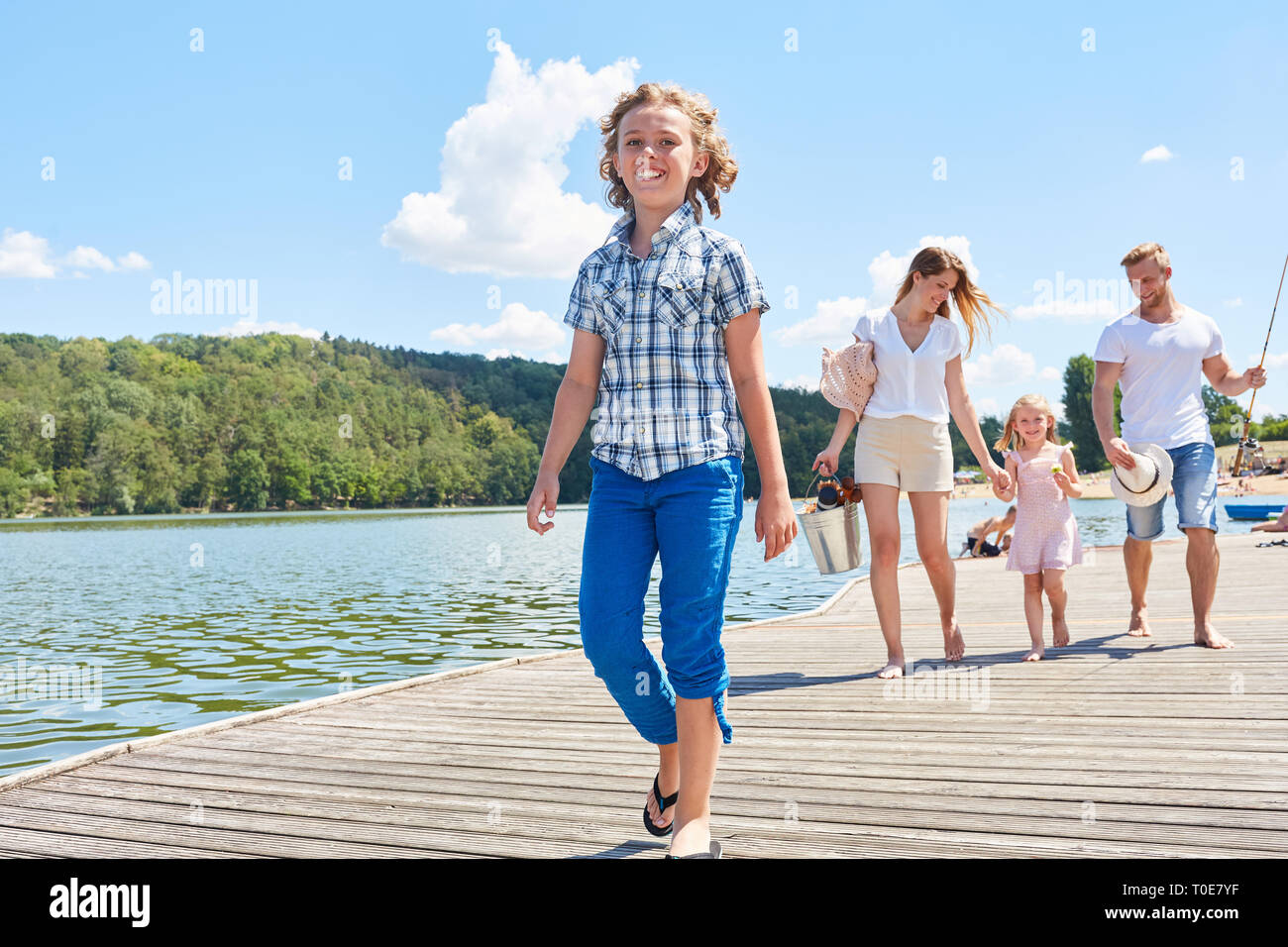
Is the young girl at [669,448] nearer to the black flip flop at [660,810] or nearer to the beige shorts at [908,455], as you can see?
the black flip flop at [660,810]

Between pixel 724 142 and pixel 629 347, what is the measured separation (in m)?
0.71

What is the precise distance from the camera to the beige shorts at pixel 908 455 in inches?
183

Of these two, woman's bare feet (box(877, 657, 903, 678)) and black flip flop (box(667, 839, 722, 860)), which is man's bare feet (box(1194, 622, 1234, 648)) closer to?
woman's bare feet (box(877, 657, 903, 678))

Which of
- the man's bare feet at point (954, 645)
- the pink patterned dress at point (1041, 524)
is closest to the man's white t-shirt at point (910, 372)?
the pink patterned dress at point (1041, 524)

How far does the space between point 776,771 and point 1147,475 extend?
2962 millimetres

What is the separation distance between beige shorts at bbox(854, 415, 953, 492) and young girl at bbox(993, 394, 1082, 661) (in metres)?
0.64

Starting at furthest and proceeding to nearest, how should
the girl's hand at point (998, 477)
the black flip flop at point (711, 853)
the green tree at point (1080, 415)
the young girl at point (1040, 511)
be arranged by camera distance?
the green tree at point (1080, 415)
the young girl at point (1040, 511)
the girl's hand at point (998, 477)
the black flip flop at point (711, 853)

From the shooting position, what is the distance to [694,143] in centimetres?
Answer: 270

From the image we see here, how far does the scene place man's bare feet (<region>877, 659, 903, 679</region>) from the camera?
4.67 metres

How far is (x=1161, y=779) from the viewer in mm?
2828

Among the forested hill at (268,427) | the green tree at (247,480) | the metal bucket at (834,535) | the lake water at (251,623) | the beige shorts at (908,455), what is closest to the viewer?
the beige shorts at (908,455)

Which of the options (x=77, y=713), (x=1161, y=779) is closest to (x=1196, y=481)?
(x=1161, y=779)

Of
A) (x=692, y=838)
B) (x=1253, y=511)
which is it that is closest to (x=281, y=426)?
(x=1253, y=511)
